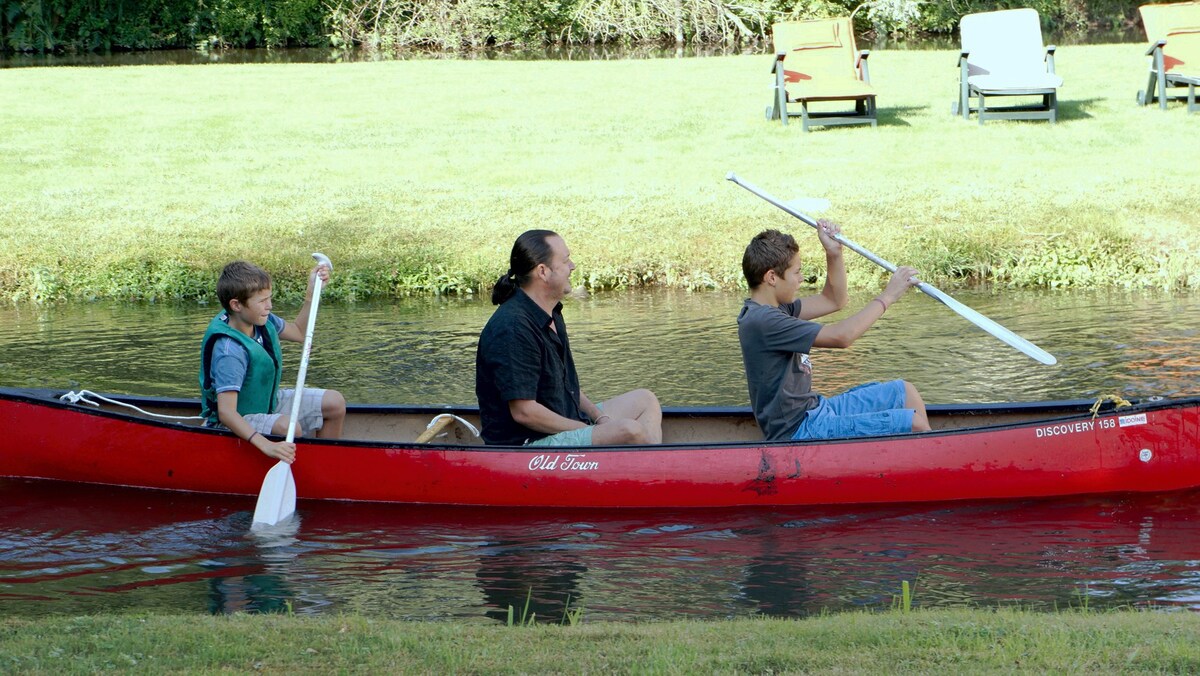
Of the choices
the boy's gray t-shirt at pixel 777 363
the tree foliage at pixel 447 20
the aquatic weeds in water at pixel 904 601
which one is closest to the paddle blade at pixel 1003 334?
the boy's gray t-shirt at pixel 777 363

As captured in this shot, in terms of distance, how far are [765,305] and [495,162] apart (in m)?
9.42

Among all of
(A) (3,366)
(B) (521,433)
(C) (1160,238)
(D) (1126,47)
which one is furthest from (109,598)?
(D) (1126,47)

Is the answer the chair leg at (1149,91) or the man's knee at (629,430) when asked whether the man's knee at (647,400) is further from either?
the chair leg at (1149,91)

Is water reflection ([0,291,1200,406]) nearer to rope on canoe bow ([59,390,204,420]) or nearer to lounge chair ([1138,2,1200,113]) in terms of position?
rope on canoe bow ([59,390,204,420])

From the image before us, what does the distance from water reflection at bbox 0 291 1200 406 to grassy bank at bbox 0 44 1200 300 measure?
509mm

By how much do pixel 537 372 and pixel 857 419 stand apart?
5.02ft

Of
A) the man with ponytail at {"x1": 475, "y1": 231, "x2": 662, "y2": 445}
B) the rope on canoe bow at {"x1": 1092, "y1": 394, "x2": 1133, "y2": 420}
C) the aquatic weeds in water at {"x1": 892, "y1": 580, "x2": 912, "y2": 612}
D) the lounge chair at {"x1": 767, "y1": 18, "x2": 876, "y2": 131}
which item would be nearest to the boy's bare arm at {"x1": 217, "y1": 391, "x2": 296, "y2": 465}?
the man with ponytail at {"x1": 475, "y1": 231, "x2": 662, "y2": 445}

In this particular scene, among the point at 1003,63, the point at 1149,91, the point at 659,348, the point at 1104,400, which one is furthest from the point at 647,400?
the point at 1149,91

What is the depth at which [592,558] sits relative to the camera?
598cm

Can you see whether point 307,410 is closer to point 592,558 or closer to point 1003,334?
point 592,558

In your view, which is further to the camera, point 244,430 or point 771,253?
point 244,430

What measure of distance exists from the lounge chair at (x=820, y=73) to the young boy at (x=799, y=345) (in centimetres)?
927

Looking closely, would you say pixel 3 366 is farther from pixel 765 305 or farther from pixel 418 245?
pixel 765 305

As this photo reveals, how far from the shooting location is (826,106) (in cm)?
1714
